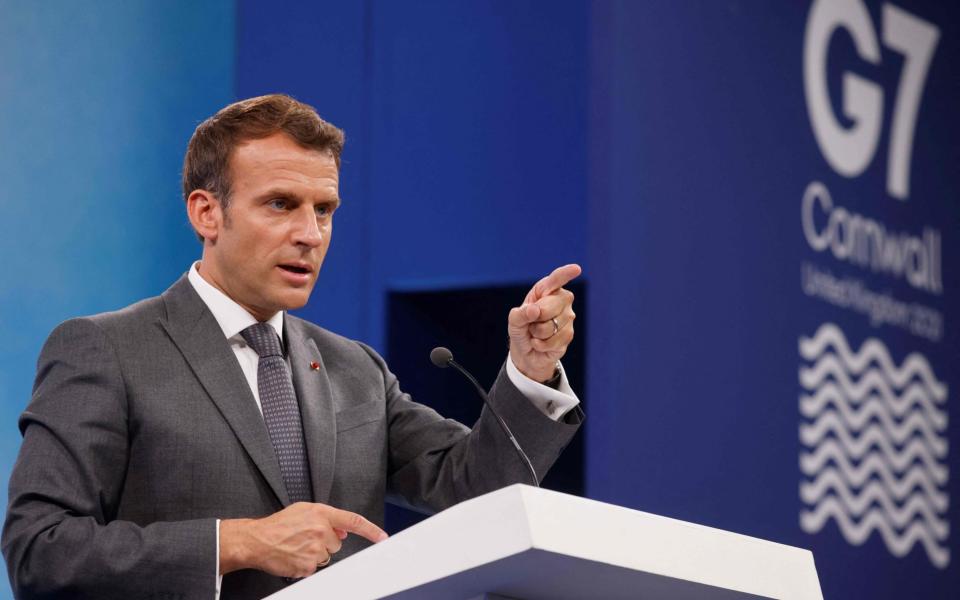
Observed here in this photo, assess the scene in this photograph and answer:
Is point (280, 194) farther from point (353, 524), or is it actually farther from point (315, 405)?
point (353, 524)

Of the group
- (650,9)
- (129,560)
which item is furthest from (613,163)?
(129,560)

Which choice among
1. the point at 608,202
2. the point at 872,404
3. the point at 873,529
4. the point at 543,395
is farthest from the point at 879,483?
the point at 543,395

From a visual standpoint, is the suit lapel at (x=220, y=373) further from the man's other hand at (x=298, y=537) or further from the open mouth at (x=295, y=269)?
the man's other hand at (x=298, y=537)

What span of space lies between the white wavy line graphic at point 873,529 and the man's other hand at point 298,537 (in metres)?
3.10

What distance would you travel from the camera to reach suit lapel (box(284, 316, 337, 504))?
2174mm

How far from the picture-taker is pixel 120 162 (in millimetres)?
3580

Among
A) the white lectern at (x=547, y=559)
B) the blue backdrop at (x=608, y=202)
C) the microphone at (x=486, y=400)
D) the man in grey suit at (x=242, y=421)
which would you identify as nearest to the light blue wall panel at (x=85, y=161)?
the blue backdrop at (x=608, y=202)

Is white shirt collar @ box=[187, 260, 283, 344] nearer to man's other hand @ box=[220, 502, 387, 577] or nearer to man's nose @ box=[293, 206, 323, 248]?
man's nose @ box=[293, 206, 323, 248]

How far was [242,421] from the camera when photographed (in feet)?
6.92

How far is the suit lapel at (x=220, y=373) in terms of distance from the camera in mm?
2098

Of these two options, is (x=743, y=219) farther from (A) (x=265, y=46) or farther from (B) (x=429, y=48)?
(A) (x=265, y=46)

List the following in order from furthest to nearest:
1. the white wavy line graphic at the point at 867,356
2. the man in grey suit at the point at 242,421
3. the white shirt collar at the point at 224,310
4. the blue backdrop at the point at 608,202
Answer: the white wavy line graphic at the point at 867,356 → the blue backdrop at the point at 608,202 → the white shirt collar at the point at 224,310 → the man in grey suit at the point at 242,421

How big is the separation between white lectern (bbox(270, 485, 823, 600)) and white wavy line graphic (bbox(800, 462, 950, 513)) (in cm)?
324

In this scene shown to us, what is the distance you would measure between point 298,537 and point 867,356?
143 inches
